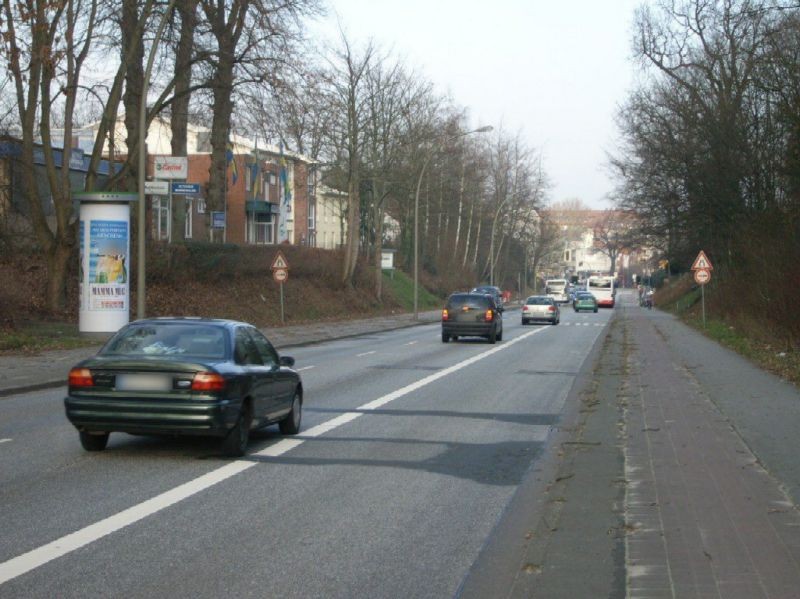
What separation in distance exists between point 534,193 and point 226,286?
53108 millimetres

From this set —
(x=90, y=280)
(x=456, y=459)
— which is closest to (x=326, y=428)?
(x=456, y=459)

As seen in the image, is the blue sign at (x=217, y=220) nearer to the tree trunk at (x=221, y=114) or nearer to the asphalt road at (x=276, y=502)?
the tree trunk at (x=221, y=114)

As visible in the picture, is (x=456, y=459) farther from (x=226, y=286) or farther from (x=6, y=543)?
(x=226, y=286)

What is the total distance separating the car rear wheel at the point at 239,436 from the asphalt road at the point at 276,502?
0.18m

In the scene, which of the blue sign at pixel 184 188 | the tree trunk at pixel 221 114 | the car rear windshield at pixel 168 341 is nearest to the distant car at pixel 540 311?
the tree trunk at pixel 221 114

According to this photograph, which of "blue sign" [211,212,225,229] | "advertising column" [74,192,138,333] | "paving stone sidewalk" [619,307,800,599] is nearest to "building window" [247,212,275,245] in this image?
"blue sign" [211,212,225,229]

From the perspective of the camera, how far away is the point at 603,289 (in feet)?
317

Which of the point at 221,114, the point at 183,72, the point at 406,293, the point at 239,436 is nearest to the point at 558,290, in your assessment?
the point at 406,293

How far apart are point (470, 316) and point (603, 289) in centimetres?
6432

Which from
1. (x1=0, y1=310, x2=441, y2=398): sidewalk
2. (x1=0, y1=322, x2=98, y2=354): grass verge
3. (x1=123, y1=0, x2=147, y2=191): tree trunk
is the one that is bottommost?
(x1=0, y1=310, x2=441, y2=398): sidewalk

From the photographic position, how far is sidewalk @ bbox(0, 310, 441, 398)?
1842cm

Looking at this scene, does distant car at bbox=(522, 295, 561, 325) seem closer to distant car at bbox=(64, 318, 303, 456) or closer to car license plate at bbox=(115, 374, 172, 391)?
distant car at bbox=(64, 318, 303, 456)

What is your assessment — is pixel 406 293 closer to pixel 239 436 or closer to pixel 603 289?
pixel 603 289

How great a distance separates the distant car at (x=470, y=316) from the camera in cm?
3434
